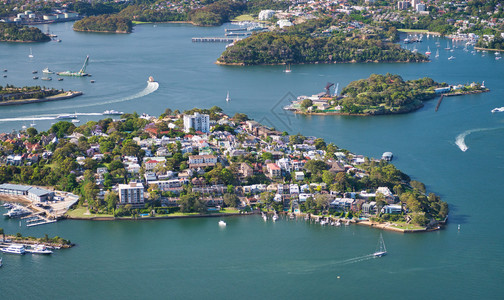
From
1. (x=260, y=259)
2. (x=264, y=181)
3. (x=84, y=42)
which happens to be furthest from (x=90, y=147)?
(x=84, y=42)

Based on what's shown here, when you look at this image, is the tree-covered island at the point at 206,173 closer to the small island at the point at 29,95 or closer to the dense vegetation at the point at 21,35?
the small island at the point at 29,95

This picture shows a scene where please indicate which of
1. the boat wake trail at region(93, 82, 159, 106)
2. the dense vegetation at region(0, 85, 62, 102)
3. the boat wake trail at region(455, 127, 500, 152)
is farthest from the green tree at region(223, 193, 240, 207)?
the dense vegetation at region(0, 85, 62, 102)

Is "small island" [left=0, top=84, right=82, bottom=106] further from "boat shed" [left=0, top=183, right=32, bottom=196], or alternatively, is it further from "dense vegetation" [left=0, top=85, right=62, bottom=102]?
"boat shed" [left=0, top=183, right=32, bottom=196]

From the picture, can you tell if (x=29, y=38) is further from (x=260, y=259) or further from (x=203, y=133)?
(x=260, y=259)

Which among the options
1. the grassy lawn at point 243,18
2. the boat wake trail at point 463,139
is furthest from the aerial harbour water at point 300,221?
the grassy lawn at point 243,18

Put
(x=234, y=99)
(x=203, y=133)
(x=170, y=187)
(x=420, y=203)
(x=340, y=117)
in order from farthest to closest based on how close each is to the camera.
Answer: (x=234, y=99) < (x=340, y=117) < (x=203, y=133) < (x=170, y=187) < (x=420, y=203)

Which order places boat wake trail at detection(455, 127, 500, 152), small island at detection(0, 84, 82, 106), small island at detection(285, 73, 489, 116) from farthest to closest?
small island at detection(0, 84, 82, 106), small island at detection(285, 73, 489, 116), boat wake trail at detection(455, 127, 500, 152)
